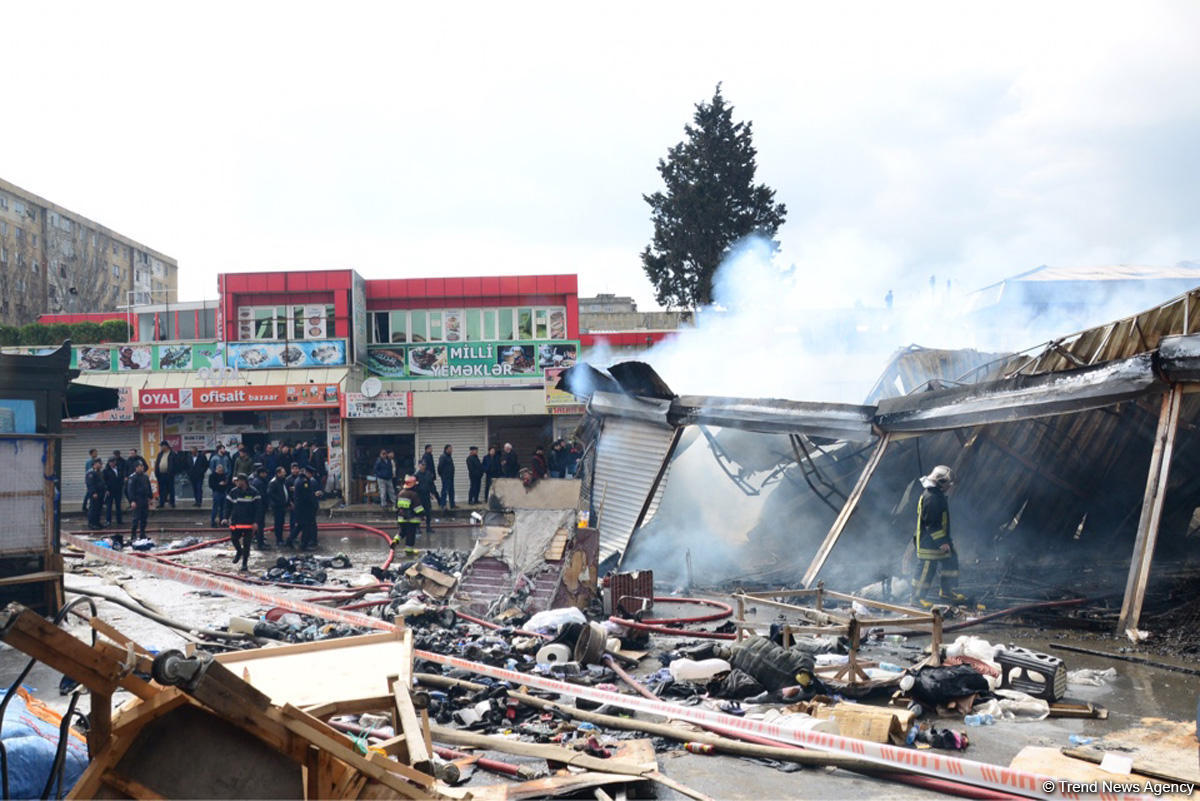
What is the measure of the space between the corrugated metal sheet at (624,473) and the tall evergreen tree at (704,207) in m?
23.9

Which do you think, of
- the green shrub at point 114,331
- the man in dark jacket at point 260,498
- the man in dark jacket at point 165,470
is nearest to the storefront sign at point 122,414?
the man in dark jacket at point 165,470

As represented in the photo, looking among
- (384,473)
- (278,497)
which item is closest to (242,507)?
(278,497)

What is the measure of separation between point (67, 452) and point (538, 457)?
55.2 ft

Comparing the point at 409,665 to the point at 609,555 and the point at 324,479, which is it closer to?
the point at 609,555

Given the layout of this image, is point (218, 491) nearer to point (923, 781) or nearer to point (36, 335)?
point (36, 335)

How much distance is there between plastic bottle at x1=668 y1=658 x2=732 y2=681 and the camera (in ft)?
23.7

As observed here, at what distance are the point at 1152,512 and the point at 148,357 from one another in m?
27.3

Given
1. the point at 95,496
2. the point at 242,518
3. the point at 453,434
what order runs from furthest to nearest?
1. the point at 453,434
2. the point at 95,496
3. the point at 242,518

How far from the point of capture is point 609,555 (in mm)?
13242

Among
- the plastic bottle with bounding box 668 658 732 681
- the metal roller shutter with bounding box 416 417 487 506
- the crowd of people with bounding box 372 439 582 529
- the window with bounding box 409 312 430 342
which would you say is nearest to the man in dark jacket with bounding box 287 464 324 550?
the crowd of people with bounding box 372 439 582 529

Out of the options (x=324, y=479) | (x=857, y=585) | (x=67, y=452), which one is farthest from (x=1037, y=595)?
(x=67, y=452)

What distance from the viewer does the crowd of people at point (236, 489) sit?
14858mm

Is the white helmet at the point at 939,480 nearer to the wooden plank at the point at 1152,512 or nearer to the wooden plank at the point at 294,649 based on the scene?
the wooden plank at the point at 1152,512

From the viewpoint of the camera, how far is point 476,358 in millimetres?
28250
